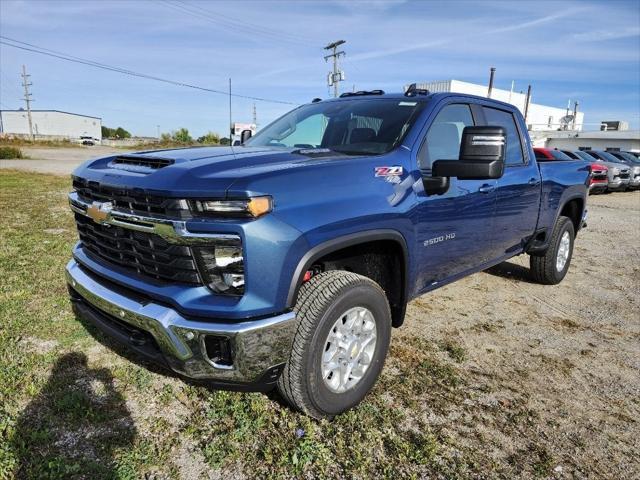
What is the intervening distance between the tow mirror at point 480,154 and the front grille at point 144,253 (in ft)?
5.49

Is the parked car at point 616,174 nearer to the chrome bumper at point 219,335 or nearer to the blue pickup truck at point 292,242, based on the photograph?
the blue pickup truck at point 292,242

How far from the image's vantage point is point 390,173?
2773 millimetres

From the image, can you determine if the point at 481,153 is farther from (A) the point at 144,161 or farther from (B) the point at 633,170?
(B) the point at 633,170

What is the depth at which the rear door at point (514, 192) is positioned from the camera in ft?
13.0

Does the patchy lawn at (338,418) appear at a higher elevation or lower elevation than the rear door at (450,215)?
lower

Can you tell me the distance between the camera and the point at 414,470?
7.55 feet

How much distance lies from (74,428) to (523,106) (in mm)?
69882

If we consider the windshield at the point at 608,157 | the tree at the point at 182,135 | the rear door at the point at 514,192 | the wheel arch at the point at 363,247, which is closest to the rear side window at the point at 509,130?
the rear door at the point at 514,192

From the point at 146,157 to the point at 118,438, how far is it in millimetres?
1536

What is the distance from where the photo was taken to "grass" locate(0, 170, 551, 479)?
2.29 metres

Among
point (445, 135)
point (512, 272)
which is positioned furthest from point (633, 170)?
point (445, 135)

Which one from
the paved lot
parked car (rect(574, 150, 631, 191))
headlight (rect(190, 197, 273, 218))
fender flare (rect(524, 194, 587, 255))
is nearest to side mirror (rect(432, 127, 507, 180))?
headlight (rect(190, 197, 273, 218))

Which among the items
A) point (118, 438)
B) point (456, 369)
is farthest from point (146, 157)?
point (456, 369)

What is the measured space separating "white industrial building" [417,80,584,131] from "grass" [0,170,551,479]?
3328 cm
